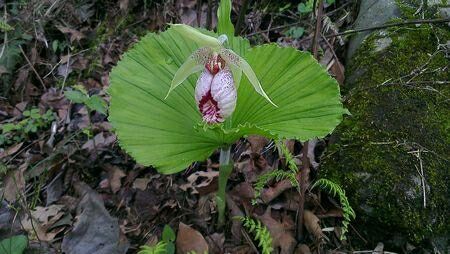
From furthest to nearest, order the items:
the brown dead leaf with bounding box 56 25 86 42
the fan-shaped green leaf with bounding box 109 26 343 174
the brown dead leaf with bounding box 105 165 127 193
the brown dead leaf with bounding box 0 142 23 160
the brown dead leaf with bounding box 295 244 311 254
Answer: the brown dead leaf with bounding box 56 25 86 42 → the brown dead leaf with bounding box 0 142 23 160 → the brown dead leaf with bounding box 105 165 127 193 → the brown dead leaf with bounding box 295 244 311 254 → the fan-shaped green leaf with bounding box 109 26 343 174

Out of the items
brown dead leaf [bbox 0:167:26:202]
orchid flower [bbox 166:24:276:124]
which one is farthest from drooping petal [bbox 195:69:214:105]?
brown dead leaf [bbox 0:167:26:202]

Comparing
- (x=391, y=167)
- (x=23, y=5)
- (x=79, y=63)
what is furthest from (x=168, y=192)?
(x=23, y=5)

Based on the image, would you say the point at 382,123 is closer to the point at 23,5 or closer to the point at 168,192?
the point at 168,192

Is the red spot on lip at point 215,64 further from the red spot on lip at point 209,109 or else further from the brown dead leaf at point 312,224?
the brown dead leaf at point 312,224

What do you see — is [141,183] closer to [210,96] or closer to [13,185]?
[13,185]

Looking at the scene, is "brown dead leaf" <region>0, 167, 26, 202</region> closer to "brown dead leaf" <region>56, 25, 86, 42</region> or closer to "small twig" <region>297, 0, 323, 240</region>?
"brown dead leaf" <region>56, 25, 86, 42</region>

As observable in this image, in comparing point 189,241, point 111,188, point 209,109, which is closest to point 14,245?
point 111,188
